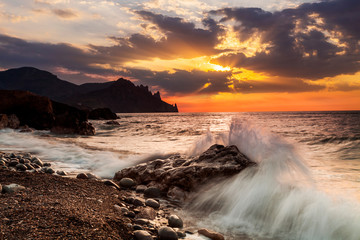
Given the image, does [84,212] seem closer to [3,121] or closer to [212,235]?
[212,235]

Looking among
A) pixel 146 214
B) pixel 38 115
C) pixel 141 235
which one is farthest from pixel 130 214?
pixel 38 115

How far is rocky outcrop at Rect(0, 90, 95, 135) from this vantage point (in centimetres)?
1977

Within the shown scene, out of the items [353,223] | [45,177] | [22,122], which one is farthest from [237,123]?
[22,122]

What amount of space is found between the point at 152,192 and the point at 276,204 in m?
2.52

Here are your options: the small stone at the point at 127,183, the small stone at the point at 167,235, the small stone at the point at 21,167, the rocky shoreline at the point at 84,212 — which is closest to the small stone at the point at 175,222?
the rocky shoreline at the point at 84,212

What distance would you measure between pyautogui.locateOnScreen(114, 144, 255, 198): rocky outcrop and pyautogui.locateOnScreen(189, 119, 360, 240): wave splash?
25 centimetres

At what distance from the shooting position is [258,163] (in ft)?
17.5

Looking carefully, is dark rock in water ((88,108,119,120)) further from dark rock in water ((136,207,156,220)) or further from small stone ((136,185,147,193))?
dark rock in water ((136,207,156,220))

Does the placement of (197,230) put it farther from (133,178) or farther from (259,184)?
(133,178)

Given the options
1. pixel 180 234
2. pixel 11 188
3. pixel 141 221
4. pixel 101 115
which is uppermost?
pixel 11 188

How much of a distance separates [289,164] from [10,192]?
5129 mm

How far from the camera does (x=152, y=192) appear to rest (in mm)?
5098

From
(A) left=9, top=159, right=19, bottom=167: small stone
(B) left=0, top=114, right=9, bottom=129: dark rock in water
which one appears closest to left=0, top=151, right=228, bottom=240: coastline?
(A) left=9, top=159, right=19, bottom=167: small stone

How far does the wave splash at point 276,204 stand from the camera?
3.35 metres
